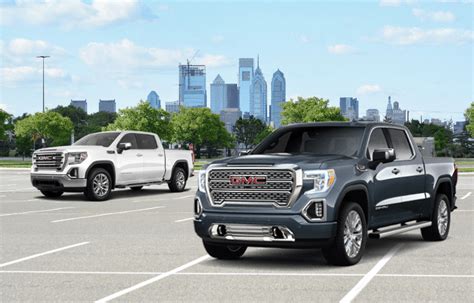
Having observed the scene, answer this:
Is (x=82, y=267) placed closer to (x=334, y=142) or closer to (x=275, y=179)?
(x=275, y=179)

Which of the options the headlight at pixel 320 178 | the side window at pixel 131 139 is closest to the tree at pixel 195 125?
the side window at pixel 131 139

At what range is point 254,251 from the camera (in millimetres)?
10586

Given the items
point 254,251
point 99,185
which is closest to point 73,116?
point 99,185

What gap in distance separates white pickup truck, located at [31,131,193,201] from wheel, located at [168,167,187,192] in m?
0.49

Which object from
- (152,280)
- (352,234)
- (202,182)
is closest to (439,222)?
(352,234)

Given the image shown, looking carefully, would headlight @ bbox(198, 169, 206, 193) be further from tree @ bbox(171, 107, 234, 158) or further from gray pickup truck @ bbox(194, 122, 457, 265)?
tree @ bbox(171, 107, 234, 158)

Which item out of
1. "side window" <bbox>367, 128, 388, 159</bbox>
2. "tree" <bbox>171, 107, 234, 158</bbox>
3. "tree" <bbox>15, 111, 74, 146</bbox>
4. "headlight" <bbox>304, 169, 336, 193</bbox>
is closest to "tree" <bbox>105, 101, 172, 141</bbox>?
"tree" <bbox>15, 111, 74, 146</bbox>

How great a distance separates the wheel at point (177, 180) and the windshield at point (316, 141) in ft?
45.2

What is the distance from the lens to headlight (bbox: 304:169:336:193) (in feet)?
28.8

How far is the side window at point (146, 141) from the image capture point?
74.5ft

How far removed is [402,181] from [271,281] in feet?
10.6

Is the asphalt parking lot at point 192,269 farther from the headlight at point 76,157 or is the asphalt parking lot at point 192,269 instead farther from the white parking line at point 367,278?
the headlight at point 76,157

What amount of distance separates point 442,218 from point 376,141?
2176mm

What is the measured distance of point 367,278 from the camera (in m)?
8.27
